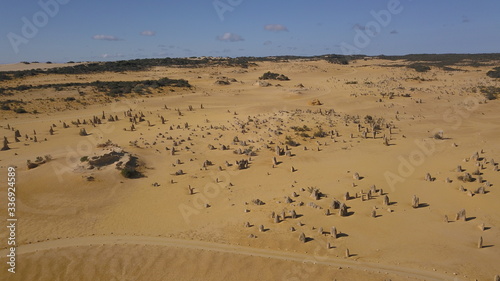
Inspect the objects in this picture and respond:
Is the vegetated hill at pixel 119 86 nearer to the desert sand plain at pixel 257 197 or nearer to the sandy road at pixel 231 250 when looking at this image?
the desert sand plain at pixel 257 197

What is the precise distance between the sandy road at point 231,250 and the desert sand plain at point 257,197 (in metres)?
0.05

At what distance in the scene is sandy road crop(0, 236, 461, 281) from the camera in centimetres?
1089

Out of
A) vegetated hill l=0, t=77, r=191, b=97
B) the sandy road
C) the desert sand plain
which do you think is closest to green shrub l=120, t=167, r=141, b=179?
the desert sand plain

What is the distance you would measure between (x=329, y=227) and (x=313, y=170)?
6.03 metres

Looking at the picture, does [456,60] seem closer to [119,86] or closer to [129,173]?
[119,86]

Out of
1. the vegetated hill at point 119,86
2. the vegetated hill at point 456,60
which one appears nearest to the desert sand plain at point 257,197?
the vegetated hill at point 119,86

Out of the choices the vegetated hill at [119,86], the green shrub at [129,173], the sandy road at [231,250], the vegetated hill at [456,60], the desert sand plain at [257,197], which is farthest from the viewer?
the vegetated hill at [456,60]

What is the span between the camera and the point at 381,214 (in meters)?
14.4

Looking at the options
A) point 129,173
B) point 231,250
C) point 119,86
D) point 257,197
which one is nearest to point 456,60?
point 119,86

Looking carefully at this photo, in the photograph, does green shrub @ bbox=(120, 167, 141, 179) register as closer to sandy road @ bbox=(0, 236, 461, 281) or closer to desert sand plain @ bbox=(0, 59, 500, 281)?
desert sand plain @ bbox=(0, 59, 500, 281)

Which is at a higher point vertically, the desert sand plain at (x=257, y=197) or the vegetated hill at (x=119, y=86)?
the vegetated hill at (x=119, y=86)

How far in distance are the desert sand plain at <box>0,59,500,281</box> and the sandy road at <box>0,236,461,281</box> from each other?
0.05 metres

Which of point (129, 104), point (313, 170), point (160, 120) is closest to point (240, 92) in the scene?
point (129, 104)

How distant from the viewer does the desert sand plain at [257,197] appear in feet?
38.4
